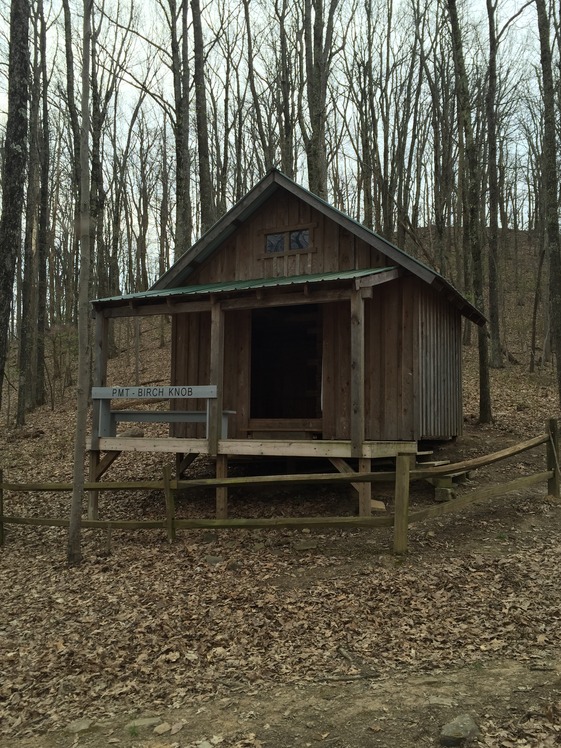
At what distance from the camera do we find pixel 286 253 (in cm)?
1168

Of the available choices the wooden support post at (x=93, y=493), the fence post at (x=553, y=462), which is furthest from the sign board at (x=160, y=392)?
the fence post at (x=553, y=462)

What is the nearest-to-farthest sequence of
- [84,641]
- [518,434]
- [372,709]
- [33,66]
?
[372,709] < [84,641] < [518,434] < [33,66]

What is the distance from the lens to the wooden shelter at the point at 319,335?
32.0 feet

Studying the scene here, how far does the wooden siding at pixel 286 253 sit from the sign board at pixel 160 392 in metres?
2.88

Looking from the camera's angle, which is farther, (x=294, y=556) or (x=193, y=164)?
(x=193, y=164)

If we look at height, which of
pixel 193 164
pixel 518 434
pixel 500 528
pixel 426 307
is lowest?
pixel 500 528

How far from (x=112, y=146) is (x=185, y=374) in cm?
2213

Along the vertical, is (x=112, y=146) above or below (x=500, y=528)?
above

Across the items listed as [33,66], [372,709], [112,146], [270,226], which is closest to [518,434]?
[270,226]

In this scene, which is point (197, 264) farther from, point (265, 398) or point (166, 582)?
point (166, 582)

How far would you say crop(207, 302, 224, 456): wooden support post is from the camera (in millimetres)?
10094

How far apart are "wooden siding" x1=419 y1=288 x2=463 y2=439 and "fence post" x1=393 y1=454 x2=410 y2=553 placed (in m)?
2.90

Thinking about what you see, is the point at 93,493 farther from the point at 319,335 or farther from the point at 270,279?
the point at 319,335

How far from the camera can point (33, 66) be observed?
2173 cm
